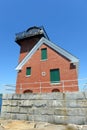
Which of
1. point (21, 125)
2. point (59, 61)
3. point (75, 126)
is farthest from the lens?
point (59, 61)

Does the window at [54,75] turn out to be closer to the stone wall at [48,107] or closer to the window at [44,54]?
the window at [44,54]

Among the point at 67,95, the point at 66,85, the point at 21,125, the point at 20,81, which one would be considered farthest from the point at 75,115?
the point at 20,81

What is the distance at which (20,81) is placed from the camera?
21.5 metres

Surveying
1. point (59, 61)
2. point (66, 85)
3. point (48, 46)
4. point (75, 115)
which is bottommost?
point (75, 115)

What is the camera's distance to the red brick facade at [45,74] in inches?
740

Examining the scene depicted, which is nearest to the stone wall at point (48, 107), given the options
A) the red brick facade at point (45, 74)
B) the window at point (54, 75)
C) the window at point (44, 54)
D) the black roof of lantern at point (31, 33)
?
the red brick facade at point (45, 74)

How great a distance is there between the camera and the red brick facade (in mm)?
18797

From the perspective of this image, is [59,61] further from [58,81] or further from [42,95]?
[42,95]

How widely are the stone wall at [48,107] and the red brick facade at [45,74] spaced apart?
4.02 meters

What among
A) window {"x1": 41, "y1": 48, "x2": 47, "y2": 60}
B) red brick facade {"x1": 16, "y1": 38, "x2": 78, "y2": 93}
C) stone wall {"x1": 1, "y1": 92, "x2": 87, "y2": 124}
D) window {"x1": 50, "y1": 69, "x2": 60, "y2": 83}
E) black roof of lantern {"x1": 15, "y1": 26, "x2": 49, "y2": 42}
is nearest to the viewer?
stone wall {"x1": 1, "y1": 92, "x2": 87, "y2": 124}

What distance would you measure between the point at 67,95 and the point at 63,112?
1.41m

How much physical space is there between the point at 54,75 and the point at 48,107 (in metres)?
6.77

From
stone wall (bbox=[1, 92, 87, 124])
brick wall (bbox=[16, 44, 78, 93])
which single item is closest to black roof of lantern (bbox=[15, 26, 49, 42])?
brick wall (bbox=[16, 44, 78, 93])

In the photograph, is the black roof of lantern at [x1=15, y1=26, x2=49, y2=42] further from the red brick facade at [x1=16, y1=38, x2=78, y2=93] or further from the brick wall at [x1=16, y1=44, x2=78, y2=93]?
the brick wall at [x1=16, y1=44, x2=78, y2=93]
